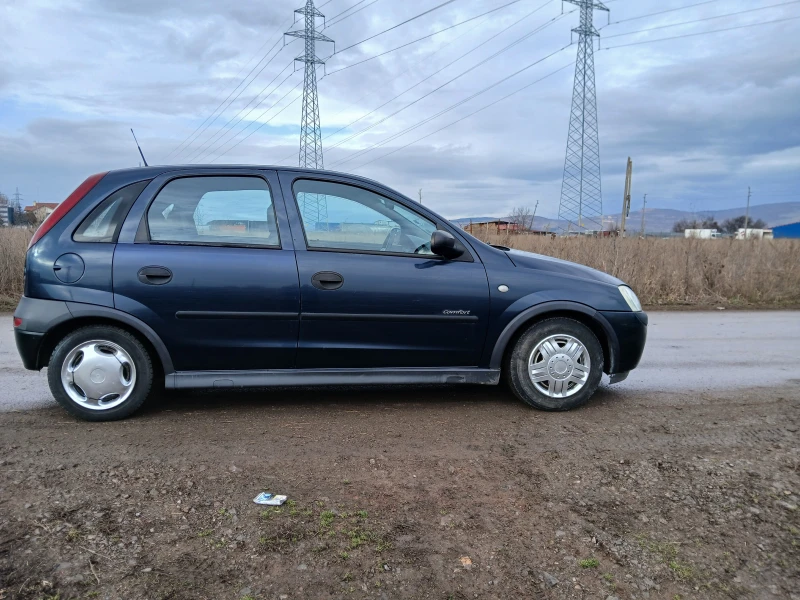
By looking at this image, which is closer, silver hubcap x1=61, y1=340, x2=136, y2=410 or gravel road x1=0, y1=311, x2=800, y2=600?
gravel road x1=0, y1=311, x2=800, y2=600

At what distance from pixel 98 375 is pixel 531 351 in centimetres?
309

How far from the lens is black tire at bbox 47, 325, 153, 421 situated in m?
4.18

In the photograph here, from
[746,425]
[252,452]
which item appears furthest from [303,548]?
[746,425]

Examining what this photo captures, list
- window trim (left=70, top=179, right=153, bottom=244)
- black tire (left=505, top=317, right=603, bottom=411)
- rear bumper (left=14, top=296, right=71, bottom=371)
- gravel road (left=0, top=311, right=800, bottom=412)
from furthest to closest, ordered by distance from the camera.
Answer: gravel road (left=0, top=311, right=800, bottom=412)
black tire (left=505, top=317, right=603, bottom=411)
window trim (left=70, top=179, right=153, bottom=244)
rear bumper (left=14, top=296, right=71, bottom=371)

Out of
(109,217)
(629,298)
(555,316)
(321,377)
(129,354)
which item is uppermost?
(109,217)

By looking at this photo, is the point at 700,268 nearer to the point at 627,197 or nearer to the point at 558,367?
the point at 627,197

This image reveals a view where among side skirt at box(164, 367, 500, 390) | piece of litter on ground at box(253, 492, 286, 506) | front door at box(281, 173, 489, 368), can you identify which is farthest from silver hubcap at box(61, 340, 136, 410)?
piece of litter on ground at box(253, 492, 286, 506)

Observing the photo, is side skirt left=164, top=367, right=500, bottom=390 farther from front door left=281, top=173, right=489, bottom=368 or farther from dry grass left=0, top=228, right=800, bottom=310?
dry grass left=0, top=228, right=800, bottom=310

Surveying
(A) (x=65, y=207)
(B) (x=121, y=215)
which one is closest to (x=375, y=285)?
(B) (x=121, y=215)

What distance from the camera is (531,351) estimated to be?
4.62 metres

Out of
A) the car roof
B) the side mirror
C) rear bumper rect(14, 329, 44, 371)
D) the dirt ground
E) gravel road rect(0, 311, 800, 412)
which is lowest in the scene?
the dirt ground

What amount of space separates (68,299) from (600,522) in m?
3.58

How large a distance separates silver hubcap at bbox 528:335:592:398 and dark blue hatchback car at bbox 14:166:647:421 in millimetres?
11

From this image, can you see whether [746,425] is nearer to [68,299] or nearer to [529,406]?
[529,406]
